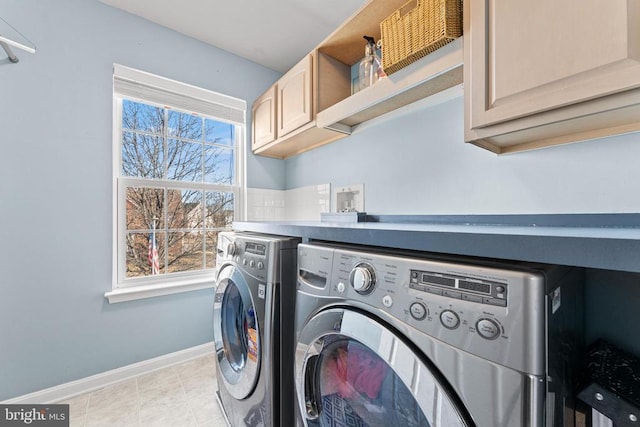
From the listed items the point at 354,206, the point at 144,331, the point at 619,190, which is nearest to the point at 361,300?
the point at 619,190

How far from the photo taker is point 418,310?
533mm

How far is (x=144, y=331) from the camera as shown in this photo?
1888mm

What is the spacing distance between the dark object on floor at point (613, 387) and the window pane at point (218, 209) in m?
2.24

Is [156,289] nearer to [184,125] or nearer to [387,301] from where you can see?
[184,125]

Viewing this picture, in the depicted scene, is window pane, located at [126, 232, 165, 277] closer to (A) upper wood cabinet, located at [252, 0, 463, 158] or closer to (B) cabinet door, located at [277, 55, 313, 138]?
(A) upper wood cabinet, located at [252, 0, 463, 158]

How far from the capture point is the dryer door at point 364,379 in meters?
0.50

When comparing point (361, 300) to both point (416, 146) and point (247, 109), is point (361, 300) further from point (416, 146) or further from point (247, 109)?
point (247, 109)

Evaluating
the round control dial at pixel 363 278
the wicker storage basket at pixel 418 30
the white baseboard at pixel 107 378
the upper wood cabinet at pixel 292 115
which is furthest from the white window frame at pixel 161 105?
the round control dial at pixel 363 278

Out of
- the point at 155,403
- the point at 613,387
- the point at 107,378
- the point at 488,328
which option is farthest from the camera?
the point at 107,378

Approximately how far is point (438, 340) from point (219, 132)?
2339mm

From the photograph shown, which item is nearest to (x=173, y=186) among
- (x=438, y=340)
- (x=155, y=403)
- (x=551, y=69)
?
(x=155, y=403)

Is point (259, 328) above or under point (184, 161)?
under

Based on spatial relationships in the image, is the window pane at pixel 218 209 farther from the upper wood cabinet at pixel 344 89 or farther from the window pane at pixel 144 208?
the upper wood cabinet at pixel 344 89

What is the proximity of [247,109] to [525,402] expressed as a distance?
250 cm
